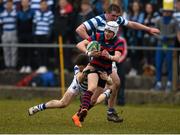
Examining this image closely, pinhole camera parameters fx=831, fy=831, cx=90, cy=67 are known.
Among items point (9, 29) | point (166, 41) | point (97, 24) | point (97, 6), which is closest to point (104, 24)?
point (97, 24)

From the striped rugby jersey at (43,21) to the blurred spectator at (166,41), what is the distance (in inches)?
133

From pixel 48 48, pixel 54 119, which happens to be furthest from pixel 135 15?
pixel 54 119

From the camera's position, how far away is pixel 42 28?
24.8 m

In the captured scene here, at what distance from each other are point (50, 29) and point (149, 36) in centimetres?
299

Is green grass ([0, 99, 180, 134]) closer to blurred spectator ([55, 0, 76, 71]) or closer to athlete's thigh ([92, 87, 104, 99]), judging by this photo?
athlete's thigh ([92, 87, 104, 99])

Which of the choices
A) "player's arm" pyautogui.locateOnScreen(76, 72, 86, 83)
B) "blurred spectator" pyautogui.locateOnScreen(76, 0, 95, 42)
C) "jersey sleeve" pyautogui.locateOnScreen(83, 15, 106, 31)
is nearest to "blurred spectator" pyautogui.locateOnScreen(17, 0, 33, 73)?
"blurred spectator" pyautogui.locateOnScreen(76, 0, 95, 42)

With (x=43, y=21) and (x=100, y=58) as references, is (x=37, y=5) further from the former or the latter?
(x=100, y=58)

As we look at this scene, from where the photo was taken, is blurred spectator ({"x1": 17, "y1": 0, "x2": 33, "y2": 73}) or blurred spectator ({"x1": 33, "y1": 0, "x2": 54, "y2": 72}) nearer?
blurred spectator ({"x1": 33, "y1": 0, "x2": 54, "y2": 72})

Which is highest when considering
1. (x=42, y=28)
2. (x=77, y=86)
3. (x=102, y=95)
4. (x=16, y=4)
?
(x=16, y=4)

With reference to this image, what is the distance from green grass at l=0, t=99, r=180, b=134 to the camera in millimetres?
15203

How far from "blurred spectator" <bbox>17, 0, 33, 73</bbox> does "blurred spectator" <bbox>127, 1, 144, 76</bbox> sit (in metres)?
3.04

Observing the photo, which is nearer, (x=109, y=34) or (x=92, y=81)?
(x=92, y=81)

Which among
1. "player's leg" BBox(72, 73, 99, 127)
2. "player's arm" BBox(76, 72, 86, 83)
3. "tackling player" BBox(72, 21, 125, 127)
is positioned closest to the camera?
"player's leg" BBox(72, 73, 99, 127)

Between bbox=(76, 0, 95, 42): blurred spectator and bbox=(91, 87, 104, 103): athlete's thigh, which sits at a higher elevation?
bbox=(76, 0, 95, 42): blurred spectator
